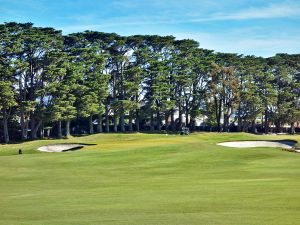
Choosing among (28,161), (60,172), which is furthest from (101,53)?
(60,172)

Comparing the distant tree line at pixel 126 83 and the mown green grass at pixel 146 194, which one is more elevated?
the distant tree line at pixel 126 83

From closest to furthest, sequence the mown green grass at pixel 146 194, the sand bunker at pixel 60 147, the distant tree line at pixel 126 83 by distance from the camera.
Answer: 1. the mown green grass at pixel 146 194
2. the sand bunker at pixel 60 147
3. the distant tree line at pixel 126 83

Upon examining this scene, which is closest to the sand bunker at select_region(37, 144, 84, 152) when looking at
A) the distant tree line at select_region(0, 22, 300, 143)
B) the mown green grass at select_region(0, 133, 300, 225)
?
the distant tree line at select_region(0, 22, 300, 143)

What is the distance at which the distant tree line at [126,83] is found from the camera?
251 ft

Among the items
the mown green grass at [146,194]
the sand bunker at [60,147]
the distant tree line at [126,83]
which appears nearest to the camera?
the mown green grass at [146,194]

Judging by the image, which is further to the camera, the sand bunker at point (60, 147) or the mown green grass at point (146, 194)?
the sand bunker at point (60, 147)

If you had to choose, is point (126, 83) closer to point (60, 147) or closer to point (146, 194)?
point (60, 147)

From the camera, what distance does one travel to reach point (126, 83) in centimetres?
9188

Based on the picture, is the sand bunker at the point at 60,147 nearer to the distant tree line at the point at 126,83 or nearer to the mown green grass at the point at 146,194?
the distant tree line at the point at 126,83

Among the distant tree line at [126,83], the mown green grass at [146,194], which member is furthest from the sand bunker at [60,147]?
the mown green grass at [146,194]

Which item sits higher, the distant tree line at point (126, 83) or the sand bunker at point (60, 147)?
the distant tree line at point (126, 83)

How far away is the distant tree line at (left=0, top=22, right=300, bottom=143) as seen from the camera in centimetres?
7644

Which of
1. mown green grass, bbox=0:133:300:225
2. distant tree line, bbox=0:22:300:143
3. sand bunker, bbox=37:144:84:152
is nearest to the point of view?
mown green grass, bbox=0:133:300:225

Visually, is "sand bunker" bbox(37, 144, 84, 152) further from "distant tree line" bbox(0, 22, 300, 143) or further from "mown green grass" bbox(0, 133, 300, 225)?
"mown green grass" bbox(0, 133, 300, 225)
